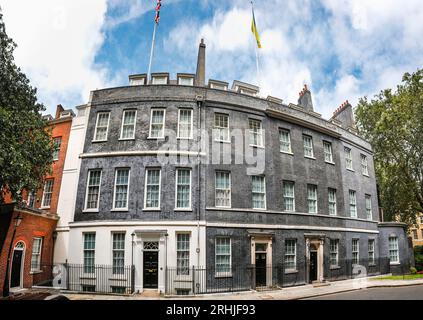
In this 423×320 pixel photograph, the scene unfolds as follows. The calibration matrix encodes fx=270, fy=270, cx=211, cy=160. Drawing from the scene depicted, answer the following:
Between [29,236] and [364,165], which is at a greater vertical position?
[364,165]

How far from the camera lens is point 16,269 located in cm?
1555

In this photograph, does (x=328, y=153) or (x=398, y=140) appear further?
(x=398, y=140)

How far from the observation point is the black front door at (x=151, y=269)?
15.1 m

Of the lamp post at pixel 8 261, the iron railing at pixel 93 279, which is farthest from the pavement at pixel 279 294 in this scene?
the lamp post at pixel 8 261

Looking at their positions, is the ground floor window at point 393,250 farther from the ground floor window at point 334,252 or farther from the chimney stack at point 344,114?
the chimney stack at point 344,114

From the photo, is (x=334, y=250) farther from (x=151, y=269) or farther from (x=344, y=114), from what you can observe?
(x=151, y=269)

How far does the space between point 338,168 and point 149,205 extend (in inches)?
631

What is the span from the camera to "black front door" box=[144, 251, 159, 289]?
15109 mm

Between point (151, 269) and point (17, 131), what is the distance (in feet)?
32.0

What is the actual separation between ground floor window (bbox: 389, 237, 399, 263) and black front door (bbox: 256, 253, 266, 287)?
50.8 feet

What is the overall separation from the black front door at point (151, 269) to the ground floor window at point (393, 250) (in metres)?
22.0

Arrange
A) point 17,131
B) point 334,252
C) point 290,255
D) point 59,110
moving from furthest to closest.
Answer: point 59,110 → point 334,252 → point 290,255 → point 17,131

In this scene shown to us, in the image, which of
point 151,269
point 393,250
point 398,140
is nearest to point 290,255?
point 151,269

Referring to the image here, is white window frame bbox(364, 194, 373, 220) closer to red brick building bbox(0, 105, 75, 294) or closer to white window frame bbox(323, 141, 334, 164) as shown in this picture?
white window frame bbox(323, 141, 334, 164)
